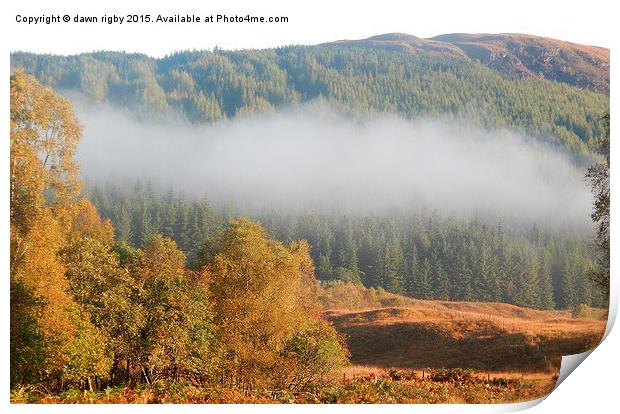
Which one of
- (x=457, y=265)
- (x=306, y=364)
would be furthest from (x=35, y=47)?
(x=457, y=265)

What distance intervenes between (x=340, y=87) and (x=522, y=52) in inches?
82.6

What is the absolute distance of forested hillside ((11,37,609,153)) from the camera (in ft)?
33.6

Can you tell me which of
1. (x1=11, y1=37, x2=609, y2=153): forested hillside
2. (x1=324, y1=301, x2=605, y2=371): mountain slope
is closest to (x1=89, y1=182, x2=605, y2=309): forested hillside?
(x1=324, y1=301, x2=605, y2=371): mountain slope

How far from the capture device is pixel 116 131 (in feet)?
33.0

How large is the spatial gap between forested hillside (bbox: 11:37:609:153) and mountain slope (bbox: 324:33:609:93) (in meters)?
0.08

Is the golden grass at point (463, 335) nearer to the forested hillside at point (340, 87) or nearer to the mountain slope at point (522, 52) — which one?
the forested hillside at point (340, 87)

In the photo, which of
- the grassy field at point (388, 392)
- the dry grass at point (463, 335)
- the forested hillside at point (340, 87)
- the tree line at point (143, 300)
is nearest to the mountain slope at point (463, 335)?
the dry grass at point (463, 335)

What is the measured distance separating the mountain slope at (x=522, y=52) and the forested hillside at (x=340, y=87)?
0.25 feet

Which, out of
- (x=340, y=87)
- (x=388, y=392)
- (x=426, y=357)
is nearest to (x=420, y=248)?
(x=426, y=357)

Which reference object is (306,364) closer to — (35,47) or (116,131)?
(116,131)

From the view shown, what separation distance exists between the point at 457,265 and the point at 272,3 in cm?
354

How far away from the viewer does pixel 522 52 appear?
413 inches

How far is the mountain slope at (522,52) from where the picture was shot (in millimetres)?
10297

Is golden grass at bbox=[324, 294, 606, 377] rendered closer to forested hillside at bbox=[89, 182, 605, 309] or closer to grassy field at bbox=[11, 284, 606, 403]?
→ grassy field at bbox=[11, 284, 606, 403]
